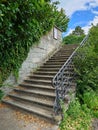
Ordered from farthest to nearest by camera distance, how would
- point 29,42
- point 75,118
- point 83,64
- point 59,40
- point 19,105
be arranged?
point 59,40, point 29,42, point 83,64, point 19,105, point 75,118

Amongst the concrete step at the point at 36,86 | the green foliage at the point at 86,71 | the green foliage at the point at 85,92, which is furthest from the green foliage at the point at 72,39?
the concrete step at the point at 36,86

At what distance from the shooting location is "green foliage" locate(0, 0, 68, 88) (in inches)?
158

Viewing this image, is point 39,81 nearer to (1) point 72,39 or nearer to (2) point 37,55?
(2) point 37,55

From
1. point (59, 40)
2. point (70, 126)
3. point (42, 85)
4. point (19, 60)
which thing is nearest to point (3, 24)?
point (19, 60)

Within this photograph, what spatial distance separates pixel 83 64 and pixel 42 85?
1742 mm

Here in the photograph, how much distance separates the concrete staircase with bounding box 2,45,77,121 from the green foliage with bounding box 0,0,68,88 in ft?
2.38

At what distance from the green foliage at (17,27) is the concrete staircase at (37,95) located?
0.73m

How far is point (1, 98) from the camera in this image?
5598 mm

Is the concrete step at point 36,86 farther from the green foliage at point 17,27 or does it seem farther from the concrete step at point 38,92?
the green foliage at point 17,27

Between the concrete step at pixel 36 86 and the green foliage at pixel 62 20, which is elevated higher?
the green foliage at pixel 62 20

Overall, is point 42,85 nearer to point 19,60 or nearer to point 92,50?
point 19,60

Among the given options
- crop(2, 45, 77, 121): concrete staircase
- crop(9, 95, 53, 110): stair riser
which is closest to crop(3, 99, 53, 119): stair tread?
crop(2, 45, 77, 121): concrete staircase

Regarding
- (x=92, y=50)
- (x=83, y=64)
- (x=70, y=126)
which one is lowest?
(x=70, y=126)

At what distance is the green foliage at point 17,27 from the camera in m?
4.00
